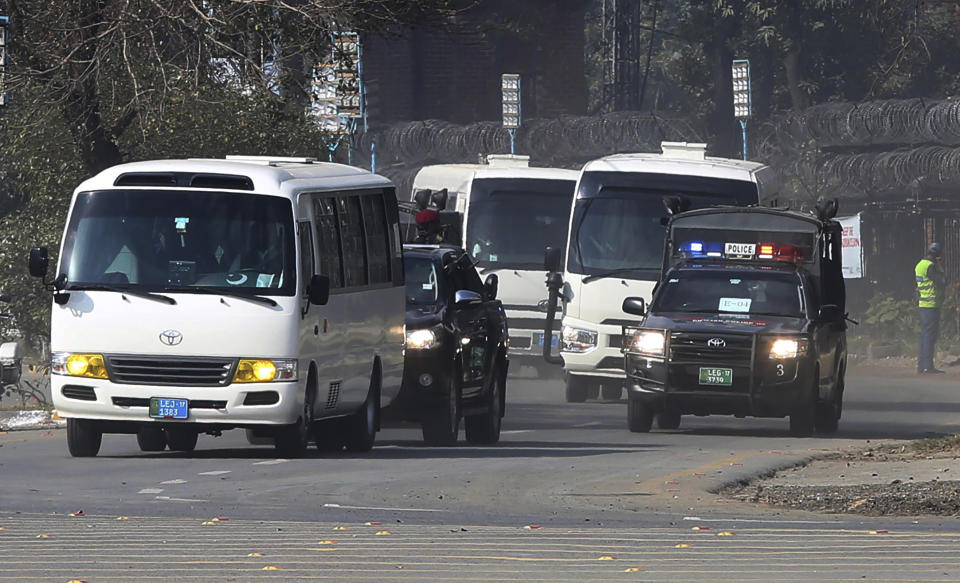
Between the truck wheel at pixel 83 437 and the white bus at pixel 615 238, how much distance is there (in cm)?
971

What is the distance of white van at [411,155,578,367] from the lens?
97.9ft

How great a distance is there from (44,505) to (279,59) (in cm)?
980

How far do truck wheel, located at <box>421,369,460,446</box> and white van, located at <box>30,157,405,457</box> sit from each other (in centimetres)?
137

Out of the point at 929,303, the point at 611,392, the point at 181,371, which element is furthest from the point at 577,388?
the point at 181,371

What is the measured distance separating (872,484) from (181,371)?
5109 millimetres

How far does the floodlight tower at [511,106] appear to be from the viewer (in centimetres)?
4884

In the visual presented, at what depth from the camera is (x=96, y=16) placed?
23000 millimetres

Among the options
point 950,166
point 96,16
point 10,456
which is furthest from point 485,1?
point 10,456

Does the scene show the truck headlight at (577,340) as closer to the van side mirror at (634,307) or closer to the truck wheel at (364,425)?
the van side mirror at (634,307)

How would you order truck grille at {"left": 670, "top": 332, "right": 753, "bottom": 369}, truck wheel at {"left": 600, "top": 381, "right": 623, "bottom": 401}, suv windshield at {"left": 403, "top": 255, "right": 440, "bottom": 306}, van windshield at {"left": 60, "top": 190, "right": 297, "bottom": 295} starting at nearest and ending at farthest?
1. van windshield at {"left": 60, "top": 190, "right": 297, "bottom": 295}
2. suv windshield at {"left": 403, "top": 255, "right": 440, "bottom": 306}
3. truck grille at {"left": 670, "top": 332, "right": 753, "bottom": 369}
4. truck wheel at {"left": 600, "top": 381, "right": 623, "bottom": 401}

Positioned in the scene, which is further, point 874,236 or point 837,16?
point 837,16

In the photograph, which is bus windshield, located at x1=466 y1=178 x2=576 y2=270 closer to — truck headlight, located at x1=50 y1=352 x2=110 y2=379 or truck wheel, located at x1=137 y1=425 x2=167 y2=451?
truck wheel, located at x1=137 y1=425 x2=167 y2=451

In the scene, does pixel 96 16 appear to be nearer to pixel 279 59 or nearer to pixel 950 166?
pixel 279 59

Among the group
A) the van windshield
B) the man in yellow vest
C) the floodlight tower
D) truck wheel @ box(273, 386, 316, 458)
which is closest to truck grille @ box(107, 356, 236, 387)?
the van windshield
